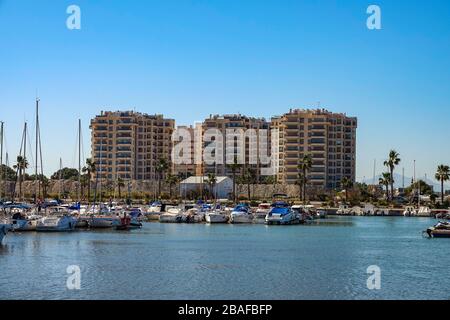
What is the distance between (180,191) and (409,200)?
52.1 metres

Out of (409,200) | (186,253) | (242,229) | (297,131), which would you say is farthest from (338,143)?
(186,253)

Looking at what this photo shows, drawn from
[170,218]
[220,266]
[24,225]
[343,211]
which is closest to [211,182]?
[343,211]

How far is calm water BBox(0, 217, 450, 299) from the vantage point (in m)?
38.6

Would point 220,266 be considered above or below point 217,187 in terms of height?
below

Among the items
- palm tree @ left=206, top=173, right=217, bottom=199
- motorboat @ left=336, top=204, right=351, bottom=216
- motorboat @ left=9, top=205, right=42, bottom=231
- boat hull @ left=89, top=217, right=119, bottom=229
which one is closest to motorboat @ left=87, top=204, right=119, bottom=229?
boat hull @ left=89, top=217, right=119, bottom=229

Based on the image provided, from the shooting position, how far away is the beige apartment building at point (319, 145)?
187m

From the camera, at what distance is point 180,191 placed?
172 meters

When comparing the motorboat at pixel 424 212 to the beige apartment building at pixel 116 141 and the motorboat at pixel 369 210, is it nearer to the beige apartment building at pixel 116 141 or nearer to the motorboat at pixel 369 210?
the motorboat at pixel 369 210

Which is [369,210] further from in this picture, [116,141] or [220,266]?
[220,266]

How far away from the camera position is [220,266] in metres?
48.8

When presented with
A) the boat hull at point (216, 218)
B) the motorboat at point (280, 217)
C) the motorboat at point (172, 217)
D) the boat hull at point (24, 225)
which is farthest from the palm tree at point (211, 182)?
the boat hull at point (24, 225)

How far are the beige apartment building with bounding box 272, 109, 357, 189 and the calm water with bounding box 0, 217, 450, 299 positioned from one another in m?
109

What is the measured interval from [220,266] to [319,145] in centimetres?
14044
